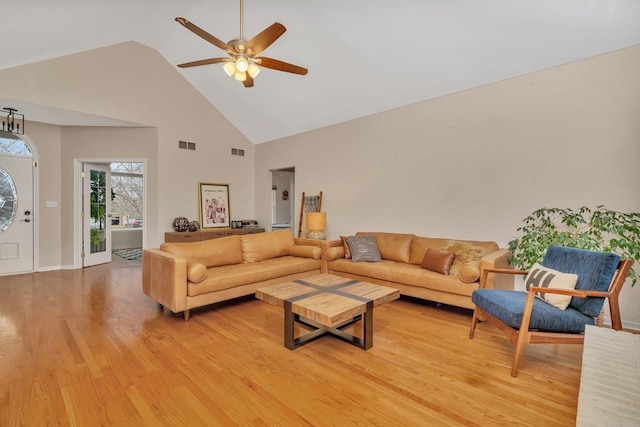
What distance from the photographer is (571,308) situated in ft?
7.42

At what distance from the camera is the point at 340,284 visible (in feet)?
9.68

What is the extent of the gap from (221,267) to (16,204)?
14.2ft

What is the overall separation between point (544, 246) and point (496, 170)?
1141 mm

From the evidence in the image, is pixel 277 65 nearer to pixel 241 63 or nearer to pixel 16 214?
pixel 241 63

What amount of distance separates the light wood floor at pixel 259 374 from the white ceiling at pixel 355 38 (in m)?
2.92

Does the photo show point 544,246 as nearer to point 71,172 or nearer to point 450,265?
point 450,265

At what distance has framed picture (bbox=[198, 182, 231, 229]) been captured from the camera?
6238 millimetres

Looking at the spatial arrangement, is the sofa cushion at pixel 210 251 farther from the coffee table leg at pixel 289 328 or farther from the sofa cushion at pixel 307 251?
the coffee table leg at pixel 289 328

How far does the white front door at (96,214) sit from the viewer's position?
5.81m

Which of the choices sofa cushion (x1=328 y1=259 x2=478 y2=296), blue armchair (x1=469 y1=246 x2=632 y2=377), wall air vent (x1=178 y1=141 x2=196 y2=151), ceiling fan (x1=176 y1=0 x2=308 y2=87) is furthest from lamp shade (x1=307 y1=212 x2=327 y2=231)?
blue armchair (x1=469 y1=246 x2=632 y2=377)

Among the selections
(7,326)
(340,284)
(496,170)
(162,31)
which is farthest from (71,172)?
(496,170)

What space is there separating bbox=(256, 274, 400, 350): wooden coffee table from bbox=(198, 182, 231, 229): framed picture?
4001mm

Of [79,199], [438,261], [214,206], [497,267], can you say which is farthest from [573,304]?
[79,199]

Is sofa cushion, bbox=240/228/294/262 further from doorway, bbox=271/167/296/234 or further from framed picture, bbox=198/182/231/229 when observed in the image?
doorway, bbox=271/167/296/234
